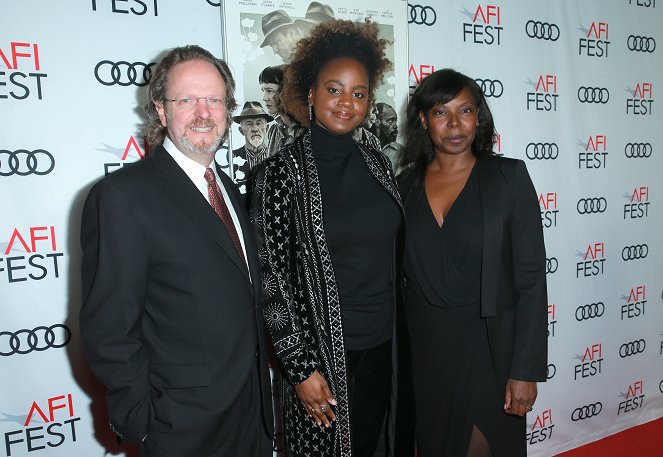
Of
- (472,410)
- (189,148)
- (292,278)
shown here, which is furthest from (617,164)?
(189,148)

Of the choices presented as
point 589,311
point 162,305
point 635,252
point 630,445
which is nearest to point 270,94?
point 162,305

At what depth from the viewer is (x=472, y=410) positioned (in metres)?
2.02

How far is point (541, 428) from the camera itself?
3229mm

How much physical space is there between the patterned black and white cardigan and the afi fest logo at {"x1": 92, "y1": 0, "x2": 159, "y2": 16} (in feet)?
3.26

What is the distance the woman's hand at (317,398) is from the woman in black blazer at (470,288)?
0.54m

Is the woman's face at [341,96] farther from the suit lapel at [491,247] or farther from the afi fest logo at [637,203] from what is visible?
the afi fest logo at [637,203]

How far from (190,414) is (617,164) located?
128 inches

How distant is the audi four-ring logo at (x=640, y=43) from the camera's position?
11.2 ft

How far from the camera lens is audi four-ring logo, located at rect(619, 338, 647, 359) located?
3.55m

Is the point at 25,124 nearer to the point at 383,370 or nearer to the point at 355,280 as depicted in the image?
the point at 355,280

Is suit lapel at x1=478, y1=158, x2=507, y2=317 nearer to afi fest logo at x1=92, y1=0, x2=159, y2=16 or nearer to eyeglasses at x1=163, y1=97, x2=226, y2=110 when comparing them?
eyeglasses at x1=163, y1=97, x2=226, y2=110

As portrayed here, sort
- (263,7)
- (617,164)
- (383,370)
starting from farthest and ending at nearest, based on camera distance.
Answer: (617,164) < (263,7) < (383,370)

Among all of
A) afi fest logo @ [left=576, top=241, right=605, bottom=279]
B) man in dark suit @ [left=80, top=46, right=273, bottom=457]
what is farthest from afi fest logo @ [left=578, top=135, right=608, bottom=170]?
man in dark suit @ [left=80, top=46, right=273, bottom=457]

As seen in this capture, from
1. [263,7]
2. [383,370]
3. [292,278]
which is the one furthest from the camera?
[263,7]
